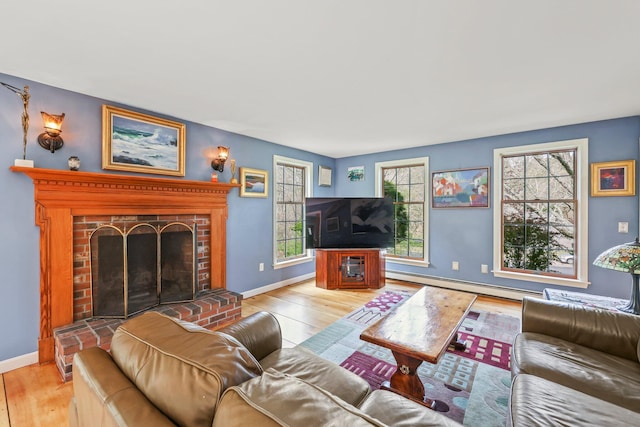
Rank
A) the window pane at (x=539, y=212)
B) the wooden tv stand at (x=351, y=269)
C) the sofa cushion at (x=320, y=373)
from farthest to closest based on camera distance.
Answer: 1. the wooden tv stand at (x=351, y=269)
2. the window pane at (x=539, y=212)
3. the sofa cushion at (x=320, y=373)

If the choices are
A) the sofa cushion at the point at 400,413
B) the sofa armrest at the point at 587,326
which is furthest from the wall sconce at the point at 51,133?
the sofa armrest at the point at 587,326

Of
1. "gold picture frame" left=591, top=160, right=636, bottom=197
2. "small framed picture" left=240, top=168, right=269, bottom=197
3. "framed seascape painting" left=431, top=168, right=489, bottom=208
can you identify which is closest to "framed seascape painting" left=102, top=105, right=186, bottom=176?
"small framed picture" left=240, top=168, right=269, bottom=197

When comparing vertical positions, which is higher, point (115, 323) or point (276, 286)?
point (115, 323)

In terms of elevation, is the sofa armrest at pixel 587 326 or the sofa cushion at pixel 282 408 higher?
the sofa cushion at pixel 282 408

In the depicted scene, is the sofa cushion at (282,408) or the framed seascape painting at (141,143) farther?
the framed seascape painting at (141,143)

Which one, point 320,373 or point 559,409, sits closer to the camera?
point 559,409

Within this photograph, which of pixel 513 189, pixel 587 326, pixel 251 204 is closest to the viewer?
pixel 587 326

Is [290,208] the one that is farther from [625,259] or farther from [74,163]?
[625,259]

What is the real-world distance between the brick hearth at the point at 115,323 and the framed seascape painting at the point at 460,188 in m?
3.36

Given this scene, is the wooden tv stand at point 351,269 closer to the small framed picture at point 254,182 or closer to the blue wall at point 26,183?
the small framed picture at point 254,182

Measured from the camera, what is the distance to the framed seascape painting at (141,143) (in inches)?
104

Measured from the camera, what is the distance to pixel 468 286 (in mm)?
4121

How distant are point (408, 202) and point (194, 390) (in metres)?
4.50

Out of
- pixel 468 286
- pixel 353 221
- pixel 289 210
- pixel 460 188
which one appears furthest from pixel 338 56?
pixel 468 286
